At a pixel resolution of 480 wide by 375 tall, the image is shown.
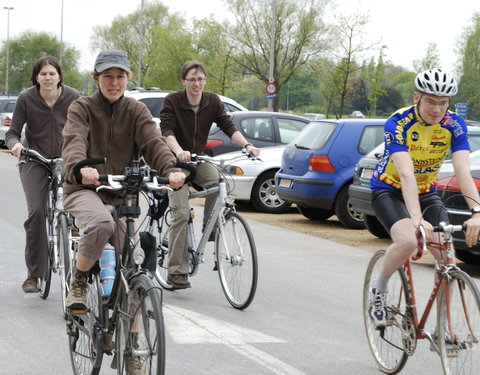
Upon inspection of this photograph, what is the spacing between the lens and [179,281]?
802 cm

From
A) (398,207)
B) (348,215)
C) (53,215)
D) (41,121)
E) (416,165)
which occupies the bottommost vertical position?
(348,215)

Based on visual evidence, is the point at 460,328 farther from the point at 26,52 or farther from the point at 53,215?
the point at 26,52

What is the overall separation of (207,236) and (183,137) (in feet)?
3.04

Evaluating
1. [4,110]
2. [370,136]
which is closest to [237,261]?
[370,136]

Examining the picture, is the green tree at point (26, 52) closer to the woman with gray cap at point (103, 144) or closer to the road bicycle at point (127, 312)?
the woman with gray cap at point (103, 144)

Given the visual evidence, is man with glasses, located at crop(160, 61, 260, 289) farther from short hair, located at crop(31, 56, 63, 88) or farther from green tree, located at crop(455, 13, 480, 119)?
green tree, located at crop(455, 13, 480, 119)

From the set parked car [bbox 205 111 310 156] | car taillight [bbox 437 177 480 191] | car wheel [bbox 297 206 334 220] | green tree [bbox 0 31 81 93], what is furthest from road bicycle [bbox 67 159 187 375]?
green tree [bbox 0 31 81 93]

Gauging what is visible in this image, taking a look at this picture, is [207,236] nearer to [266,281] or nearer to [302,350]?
[266,281]

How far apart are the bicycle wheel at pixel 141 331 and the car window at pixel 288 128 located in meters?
12.2

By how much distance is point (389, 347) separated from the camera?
559cm

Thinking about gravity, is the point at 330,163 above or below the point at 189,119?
below

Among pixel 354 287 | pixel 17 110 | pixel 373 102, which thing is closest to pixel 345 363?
pixel 354 287

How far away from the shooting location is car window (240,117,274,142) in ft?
53.1

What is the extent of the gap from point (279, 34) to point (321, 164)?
49.6 metres
